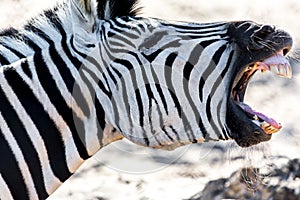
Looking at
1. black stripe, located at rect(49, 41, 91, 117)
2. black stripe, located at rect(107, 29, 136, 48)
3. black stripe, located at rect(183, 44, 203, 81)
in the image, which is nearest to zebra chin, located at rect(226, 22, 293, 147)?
black stripe, located at rect(183, 44, 203, 81)

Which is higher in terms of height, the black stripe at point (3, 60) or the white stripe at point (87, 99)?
the black stripe at point (3, 60)

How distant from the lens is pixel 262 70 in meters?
2.33

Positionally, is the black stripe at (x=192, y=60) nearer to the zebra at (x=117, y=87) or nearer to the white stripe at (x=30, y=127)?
the zebra at (x=117, y=87)

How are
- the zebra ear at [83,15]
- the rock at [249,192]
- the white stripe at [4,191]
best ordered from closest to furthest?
1. the white stripe at [4,191]
2. the zebra ear at [83,15]
3. the rock at [249,192]

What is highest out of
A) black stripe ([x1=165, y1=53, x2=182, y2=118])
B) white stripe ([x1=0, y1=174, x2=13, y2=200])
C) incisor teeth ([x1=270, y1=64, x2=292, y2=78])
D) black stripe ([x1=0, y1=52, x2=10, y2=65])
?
black stripe ([x1=0, y1=52, x2=10, y2=65])

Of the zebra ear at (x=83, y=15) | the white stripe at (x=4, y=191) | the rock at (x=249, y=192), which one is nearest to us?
the white stripe at (x=4, y=191)

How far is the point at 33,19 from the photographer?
2.40 m

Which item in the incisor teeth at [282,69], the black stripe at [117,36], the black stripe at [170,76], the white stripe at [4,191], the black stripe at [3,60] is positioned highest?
the black stripe at [3,60]

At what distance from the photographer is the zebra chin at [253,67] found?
225 centimetres

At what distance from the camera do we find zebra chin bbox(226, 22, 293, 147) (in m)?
2.25

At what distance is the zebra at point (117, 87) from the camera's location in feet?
7.44

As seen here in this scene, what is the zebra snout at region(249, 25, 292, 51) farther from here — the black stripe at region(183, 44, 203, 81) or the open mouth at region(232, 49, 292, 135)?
the black stripe at region(183, 44, 203, 81)

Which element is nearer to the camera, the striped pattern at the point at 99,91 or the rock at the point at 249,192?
the striped pattern at the point at 99,91

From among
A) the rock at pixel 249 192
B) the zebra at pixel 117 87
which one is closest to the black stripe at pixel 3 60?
the zebra at pixel 117 87
